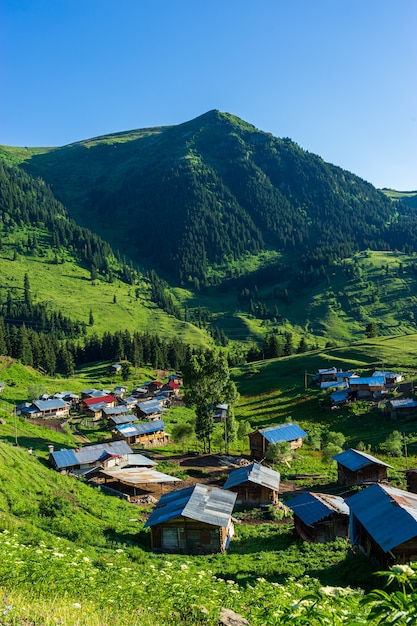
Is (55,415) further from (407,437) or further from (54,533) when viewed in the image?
(54,533)

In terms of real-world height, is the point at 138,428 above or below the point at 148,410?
above

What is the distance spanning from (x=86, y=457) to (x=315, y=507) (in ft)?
96.6

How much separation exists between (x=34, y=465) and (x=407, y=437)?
52.0 metres

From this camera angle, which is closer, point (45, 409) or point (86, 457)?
point (86, 457)

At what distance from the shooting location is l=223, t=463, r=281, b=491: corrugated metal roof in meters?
41.7

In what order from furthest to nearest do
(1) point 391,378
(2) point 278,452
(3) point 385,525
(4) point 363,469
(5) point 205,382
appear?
(1) point 391,378 → (5) point 205,382 → (2) point 278,452 → (4) point 363,469 → (3) point 385,525

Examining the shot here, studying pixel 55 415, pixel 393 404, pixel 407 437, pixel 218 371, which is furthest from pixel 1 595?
pixel 55 415

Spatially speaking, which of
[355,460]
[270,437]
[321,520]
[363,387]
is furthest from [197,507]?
[363,387]

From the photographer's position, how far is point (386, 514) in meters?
22.2

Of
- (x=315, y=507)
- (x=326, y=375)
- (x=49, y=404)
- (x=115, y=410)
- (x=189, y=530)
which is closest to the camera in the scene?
(x=189, y=530)

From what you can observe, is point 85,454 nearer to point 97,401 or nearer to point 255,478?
point 255,478

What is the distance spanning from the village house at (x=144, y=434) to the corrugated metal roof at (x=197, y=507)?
144 feet

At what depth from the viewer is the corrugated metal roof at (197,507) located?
2791 centimetres

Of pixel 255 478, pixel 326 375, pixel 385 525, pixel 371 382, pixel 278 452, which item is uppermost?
pixel 385 525
